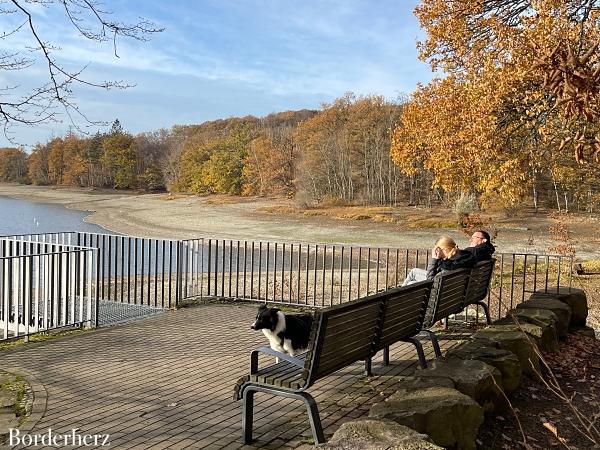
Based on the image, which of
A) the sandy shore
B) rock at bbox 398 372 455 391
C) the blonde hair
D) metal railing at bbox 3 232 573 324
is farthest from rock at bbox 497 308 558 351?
the sandy shore

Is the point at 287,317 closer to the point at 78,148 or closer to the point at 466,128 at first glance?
the point at 466,128

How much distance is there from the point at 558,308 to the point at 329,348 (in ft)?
14.8

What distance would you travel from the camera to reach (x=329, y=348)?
4.05 m

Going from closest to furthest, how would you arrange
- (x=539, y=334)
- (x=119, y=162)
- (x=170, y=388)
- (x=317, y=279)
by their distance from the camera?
(x=170, y=388) < (x=539, y=334) < (x=317, y=279) < (x=119, y=162)

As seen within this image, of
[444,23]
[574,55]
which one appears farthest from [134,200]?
[574,55]

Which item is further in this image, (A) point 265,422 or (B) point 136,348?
(B) point 136,348

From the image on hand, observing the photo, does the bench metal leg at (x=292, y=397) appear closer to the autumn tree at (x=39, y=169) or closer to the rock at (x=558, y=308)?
the rock at (x=558, y=308)

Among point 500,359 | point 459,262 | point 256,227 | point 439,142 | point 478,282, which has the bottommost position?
point 256,227

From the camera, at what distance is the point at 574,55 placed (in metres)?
2.12

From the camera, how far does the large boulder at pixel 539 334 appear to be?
20.0 feet

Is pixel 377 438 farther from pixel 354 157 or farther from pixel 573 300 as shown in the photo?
pixel 354 157

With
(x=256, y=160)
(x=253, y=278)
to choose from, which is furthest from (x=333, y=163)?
(x=253, y=278)

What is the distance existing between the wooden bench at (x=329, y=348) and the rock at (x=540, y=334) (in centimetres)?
150

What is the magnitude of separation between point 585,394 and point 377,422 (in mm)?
3316
